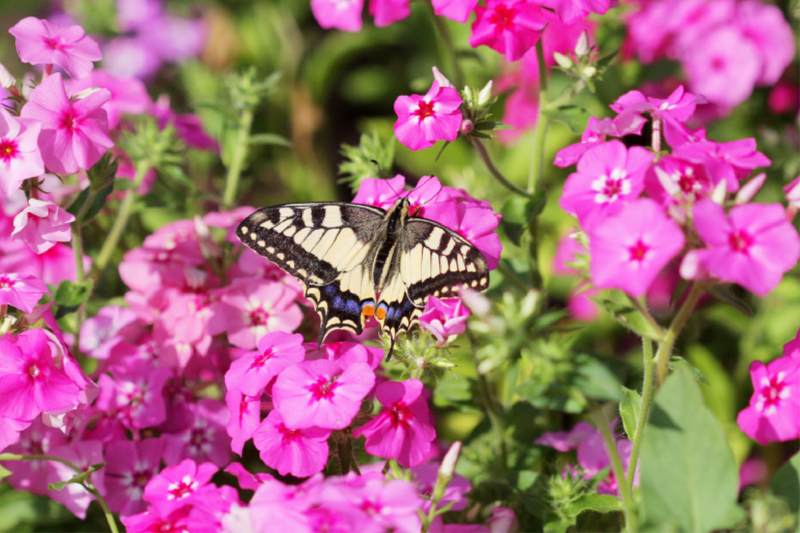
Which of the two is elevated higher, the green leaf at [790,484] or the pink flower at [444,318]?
the pink flower at [444,318]

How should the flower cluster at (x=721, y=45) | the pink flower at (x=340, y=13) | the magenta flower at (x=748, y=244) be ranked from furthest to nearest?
the flower cluster at (x=721, y=45) → the pink flower at (x=340, y=13) → the magenta flower at (x=748, y=244)

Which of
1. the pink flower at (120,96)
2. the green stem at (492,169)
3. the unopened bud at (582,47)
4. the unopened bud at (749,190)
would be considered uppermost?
the unopened bud at (582,47)

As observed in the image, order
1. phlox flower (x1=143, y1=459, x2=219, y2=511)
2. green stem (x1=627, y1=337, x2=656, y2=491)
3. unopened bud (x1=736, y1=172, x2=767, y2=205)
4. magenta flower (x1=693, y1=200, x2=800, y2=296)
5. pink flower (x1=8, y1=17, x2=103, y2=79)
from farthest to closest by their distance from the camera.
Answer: pink flower (x1=8, y1=17, x2=103, y2=79)
phlox flower (x1=143, y1=459, x2=219, y2=511)
green stem (x1=627, y1=337, x2=656, y2=491)
unopened bud (x1=736, y1=172, x2=767, y2=205)
magenta flower (x1=693, y1=200, x2=800, y2=296)

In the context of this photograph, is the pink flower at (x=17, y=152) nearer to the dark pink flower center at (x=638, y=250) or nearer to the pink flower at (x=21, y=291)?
the pink flower at (x=21, y=291)

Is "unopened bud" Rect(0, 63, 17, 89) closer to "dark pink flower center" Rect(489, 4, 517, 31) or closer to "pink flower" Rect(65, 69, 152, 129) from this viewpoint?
"pink flower" Rect(65, 69, 152, 129)

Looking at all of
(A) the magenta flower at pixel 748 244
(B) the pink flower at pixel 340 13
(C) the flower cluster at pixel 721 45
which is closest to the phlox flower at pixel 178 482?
(A) the magenta flower at pixel 748 244

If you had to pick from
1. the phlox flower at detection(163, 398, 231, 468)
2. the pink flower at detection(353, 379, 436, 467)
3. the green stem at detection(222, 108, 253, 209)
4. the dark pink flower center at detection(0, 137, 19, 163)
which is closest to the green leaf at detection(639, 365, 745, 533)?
the pink flower at detection(353, 379, 436, 467)

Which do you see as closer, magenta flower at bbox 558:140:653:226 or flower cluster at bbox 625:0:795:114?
magenta flower at bbox 558:140:653:226

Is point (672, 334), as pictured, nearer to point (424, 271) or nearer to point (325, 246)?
point (424, 271)

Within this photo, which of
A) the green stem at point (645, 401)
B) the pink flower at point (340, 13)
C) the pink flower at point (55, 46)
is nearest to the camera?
the green stem at point (645, 401)
